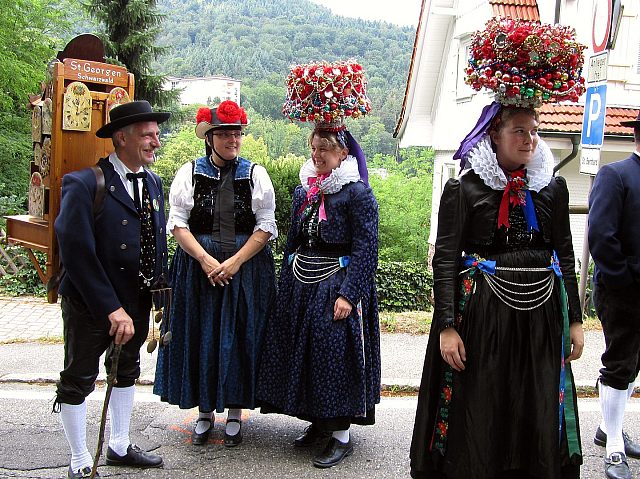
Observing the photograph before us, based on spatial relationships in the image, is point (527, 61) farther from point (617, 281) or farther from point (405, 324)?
point (405, 324)

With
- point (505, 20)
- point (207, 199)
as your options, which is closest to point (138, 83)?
point (207, 199)

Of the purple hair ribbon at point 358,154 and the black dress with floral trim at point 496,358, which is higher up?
the purple hair ribbon at point 358,154

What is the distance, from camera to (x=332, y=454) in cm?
430

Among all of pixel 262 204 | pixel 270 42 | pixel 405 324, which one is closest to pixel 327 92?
pixel 262 204

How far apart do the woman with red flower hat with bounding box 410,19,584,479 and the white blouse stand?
1.44 metres

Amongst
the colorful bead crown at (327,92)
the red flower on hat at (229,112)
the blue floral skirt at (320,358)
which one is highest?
the colorful bead crown at (327,92)

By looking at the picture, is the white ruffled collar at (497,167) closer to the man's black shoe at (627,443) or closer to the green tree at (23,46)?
the man's black shoe at (627,443)

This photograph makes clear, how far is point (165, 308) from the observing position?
4.04 metres

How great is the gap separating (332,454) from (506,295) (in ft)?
5.38

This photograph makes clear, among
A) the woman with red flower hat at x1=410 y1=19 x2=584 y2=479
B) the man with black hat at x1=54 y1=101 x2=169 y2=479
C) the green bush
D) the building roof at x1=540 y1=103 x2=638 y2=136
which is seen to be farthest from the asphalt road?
the building roof at x1=540 y1=103 x2=638 y2=136

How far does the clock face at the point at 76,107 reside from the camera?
12.0 ft

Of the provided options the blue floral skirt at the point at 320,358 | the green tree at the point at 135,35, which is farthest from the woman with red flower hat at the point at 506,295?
the green tree at the point at 135,35

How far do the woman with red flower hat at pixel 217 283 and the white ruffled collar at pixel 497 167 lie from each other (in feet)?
5.15

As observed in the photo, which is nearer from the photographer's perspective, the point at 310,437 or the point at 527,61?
the point at 527,61
